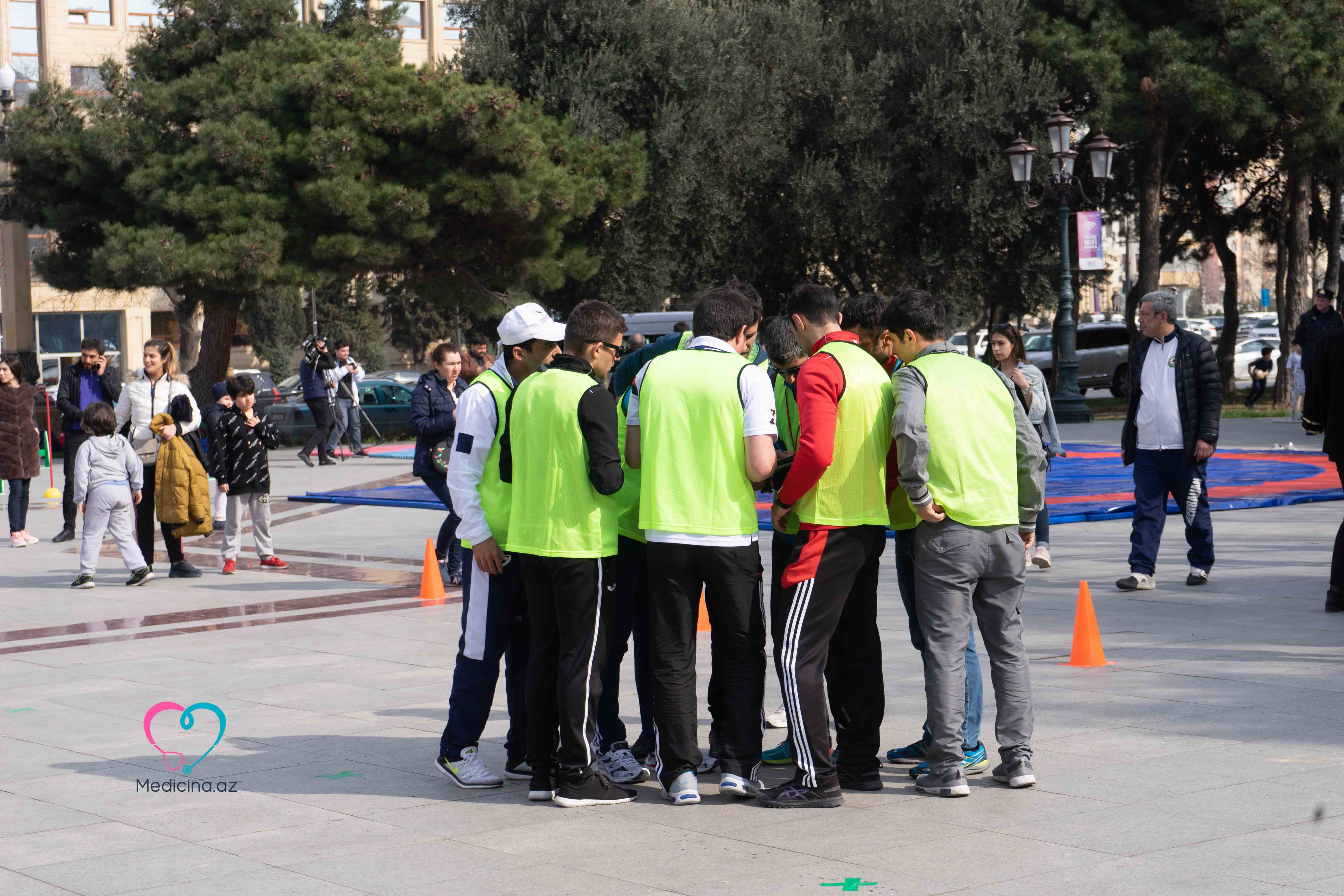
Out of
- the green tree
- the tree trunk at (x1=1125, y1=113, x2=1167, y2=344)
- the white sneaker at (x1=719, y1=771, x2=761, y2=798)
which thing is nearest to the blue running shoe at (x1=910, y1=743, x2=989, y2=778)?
the white sneaker at (x1=719, y1=771, x2=761, y2=798)

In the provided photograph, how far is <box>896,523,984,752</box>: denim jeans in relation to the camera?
5516 millimetres

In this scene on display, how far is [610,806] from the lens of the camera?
17.2 feet

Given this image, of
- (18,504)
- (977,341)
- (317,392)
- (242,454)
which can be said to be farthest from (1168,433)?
(977,341)

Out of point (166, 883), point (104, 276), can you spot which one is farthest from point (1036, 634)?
point (104, 276)

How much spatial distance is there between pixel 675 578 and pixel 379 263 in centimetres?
2262

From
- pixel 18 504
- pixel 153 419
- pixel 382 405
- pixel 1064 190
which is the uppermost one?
pixel 1064 190

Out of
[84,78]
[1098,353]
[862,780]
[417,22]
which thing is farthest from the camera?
[417,22]

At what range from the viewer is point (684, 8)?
2941cm

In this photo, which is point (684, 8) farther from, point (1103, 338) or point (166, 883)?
point (166, 883)

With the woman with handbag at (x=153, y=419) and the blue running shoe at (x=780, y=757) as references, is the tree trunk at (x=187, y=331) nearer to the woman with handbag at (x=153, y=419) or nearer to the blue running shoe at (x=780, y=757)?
the woman with handbag at (x=153, y=419)

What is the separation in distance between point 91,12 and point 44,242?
10092 mm

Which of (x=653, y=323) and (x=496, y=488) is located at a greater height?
(x=653, y=323)

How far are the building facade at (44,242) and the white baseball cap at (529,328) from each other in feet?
149

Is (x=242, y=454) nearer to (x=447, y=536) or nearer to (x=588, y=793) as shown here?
(x=447, y=536)
